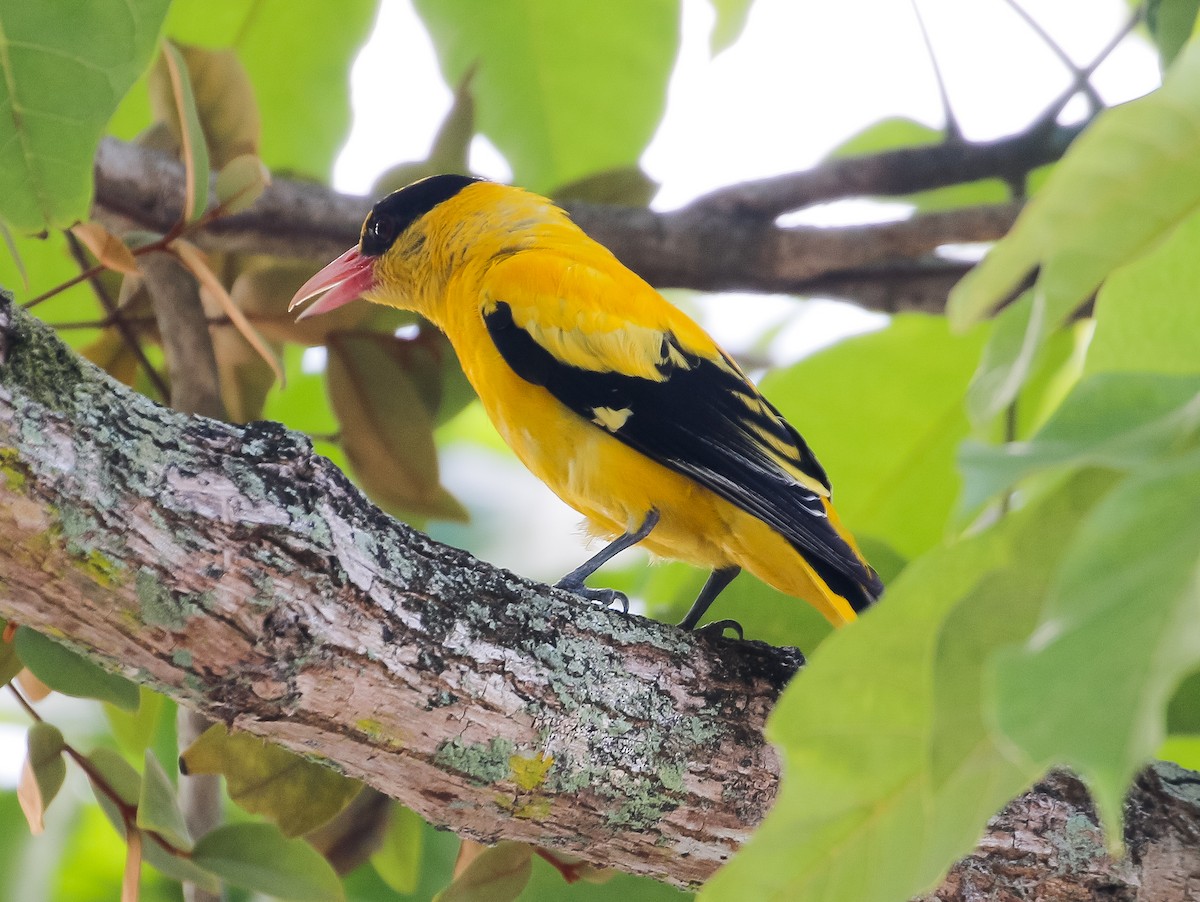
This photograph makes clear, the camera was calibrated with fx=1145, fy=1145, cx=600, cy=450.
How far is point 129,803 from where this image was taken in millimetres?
1664

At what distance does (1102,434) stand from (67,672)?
1427 millimetres

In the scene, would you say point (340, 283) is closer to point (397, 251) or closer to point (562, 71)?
point (397, 251)

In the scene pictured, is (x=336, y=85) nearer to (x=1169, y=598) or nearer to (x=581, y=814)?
(x=581, y=814)

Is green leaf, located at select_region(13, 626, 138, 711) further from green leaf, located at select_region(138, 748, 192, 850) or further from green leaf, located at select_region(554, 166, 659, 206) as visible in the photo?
green leaf, located at select_region(554, 166, 659, 206)

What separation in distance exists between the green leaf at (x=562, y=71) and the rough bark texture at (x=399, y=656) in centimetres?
147

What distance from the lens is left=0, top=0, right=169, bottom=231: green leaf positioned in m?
1.39

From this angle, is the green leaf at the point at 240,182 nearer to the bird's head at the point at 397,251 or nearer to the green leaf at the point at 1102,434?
the bird's head at the point at 397,251

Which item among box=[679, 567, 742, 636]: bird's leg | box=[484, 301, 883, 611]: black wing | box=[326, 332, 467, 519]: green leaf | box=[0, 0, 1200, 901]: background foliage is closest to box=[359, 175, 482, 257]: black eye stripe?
box=[0, 0, 1200, 901]: background foliage

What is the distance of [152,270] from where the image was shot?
233 cm

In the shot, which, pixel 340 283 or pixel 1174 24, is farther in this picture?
pixel 340 283

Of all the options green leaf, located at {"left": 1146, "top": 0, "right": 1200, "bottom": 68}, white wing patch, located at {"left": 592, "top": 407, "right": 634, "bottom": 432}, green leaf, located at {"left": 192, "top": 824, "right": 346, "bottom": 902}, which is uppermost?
white wing patch, located at {"left": 592, "top": 407, "right": 634, "bottom": 432}

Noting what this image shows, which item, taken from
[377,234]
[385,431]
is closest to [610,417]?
[385,431]

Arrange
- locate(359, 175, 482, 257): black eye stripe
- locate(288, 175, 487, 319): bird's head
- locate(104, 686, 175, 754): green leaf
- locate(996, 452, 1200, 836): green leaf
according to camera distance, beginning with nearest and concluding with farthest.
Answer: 1. locate(996, 452, 1200, 836): green leaf
2. locate(104, 686, 175, 754): green leaf
3. locate(288, 175, 487, 319): bird's head
4. locate(359, 175, 482, 257): black eye stripe

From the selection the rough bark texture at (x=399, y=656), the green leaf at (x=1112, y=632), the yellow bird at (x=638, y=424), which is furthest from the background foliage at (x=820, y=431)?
the rough bark texture at (x=399, y=656)
